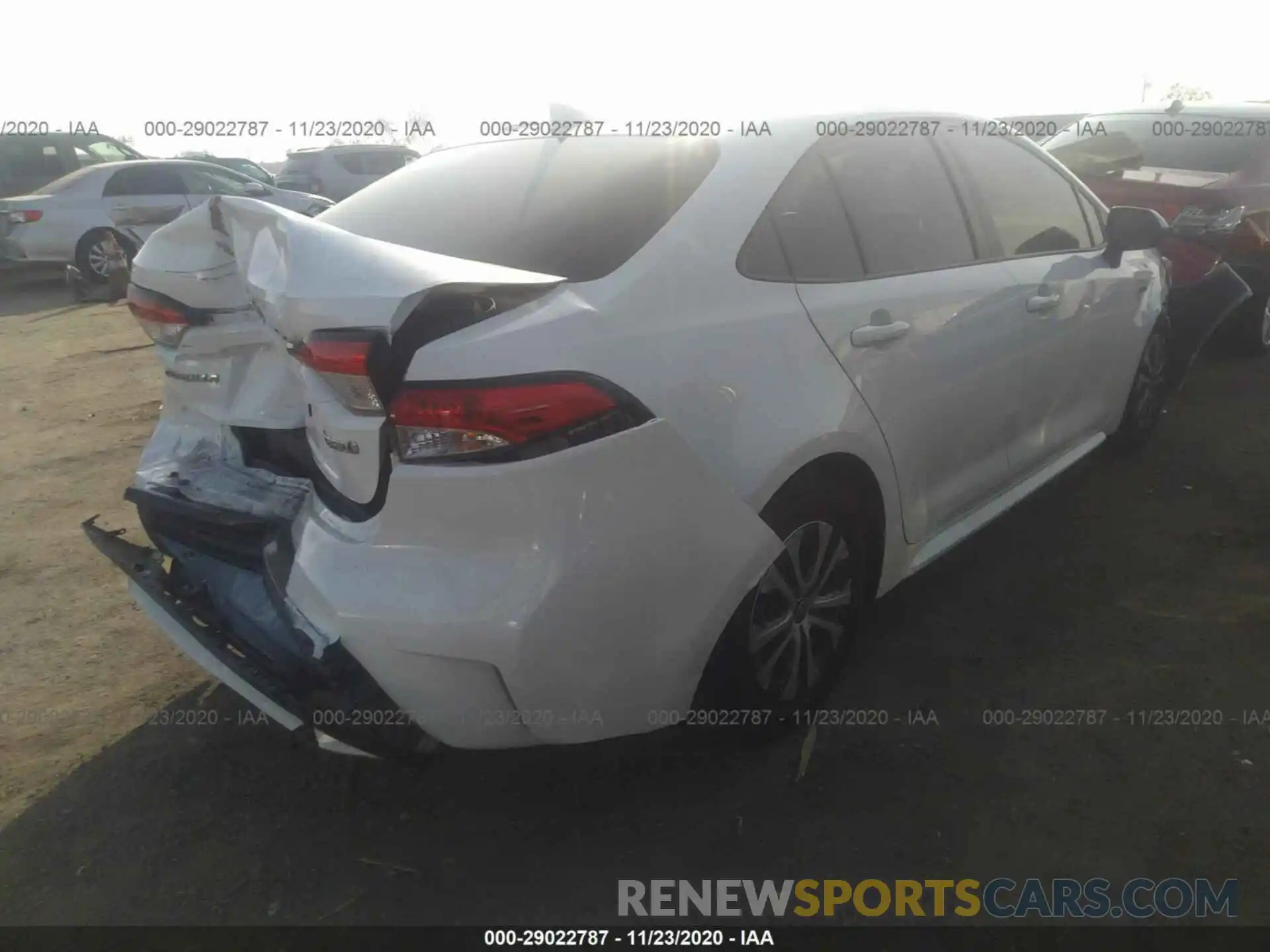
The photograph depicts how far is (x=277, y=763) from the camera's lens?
2.61 meters

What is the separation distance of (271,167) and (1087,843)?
24833 millimetres

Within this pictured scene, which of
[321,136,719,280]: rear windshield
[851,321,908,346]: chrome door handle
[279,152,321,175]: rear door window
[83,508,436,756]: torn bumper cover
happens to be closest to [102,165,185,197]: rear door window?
[279,152,321,175]: rear door window

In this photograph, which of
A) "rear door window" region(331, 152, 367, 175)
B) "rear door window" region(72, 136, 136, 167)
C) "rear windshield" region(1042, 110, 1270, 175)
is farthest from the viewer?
"rear door window" region(331, 152, 367, 175)

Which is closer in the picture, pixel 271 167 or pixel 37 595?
pixel 37 595

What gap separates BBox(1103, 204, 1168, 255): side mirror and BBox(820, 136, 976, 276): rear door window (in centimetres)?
109

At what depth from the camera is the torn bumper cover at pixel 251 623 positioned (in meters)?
1.96

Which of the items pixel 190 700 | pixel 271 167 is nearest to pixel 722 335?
pixel 190 700

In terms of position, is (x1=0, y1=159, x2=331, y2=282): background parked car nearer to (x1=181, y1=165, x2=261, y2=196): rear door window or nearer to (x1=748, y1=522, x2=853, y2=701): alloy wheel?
(x1=181, y1=165, x2=261, y2=196): rear door window

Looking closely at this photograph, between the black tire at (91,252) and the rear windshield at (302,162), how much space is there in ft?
18.2

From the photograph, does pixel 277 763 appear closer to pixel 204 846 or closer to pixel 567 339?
pixel 204 846

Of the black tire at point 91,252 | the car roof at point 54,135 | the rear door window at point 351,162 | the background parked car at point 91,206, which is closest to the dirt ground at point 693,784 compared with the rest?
the background parked car at point 91,206

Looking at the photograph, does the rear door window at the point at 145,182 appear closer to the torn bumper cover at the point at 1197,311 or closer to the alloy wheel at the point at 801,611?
the torn bumper cover at the point at 1197,311

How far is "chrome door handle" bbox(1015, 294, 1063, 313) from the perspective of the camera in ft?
10.6

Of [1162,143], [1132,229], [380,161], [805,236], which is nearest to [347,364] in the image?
[805,236]
